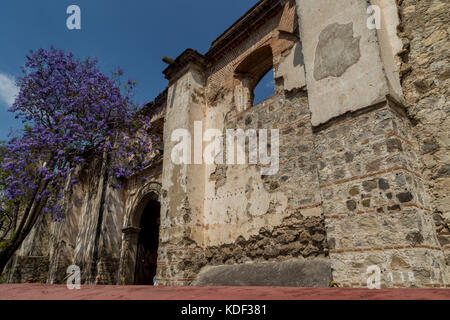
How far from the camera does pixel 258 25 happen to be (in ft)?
19.5

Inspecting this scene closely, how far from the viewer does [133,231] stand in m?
8.59

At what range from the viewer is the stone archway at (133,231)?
8.19 meters

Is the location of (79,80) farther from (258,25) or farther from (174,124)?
(258,25)

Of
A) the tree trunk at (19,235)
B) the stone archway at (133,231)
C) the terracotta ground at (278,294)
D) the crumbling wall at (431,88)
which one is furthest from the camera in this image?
the stone archway at (133,231)

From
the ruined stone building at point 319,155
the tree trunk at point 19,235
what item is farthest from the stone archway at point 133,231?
→ the tree trunk at point 19,235

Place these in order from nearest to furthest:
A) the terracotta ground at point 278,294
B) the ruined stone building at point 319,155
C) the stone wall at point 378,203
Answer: the terracotta ground at point 278,294
the stone wall at point 378,203
the ruined stone building at point 319,155

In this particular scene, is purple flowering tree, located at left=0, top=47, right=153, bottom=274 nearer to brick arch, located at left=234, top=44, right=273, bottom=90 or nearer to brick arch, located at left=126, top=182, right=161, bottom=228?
brick arch, located at left=126, top=182, right=161, bottom=228

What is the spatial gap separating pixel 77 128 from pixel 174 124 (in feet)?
11.2

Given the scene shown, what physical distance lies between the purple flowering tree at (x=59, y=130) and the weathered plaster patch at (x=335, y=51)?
6.15 meters

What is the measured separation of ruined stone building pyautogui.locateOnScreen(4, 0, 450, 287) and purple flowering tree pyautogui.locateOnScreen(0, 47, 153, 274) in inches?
68.2

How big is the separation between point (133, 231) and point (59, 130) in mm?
3553

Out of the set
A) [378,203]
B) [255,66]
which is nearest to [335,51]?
[378,203]

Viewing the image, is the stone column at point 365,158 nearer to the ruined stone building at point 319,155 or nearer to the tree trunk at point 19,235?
the ruined stone building at point 319,155

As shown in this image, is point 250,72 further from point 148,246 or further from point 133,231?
point 148,246
